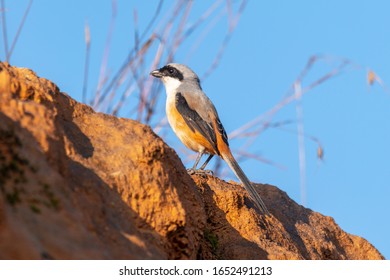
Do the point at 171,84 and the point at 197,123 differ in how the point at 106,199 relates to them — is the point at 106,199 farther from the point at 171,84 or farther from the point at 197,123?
the point at 171,84

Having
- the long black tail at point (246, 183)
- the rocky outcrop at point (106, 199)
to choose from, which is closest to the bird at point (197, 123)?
the long black tail at point (246, 183)

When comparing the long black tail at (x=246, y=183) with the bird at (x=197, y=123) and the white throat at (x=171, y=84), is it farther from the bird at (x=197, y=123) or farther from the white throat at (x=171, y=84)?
the white throat at (x=171, y=84)

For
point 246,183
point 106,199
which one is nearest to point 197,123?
point 246,183

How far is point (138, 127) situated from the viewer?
5.14 m

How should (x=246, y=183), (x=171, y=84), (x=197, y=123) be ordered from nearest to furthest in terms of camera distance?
(x=246, y=183)
(x=197, y=123)
(x=171, y=84)

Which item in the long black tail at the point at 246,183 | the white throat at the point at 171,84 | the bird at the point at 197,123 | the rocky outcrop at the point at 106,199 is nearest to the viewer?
the rocky outcrop at the point at 106,199

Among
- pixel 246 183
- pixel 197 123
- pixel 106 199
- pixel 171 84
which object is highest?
pixel 171 84

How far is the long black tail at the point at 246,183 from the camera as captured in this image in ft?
21.7

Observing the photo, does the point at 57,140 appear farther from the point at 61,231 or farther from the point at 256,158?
the point at 256,158

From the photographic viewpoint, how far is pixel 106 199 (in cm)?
431

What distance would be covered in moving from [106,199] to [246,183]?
10.1 feet

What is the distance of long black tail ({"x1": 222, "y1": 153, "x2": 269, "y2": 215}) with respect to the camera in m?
6.61

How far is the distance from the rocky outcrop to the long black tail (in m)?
0.10

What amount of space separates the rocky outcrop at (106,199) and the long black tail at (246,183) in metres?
0.10
